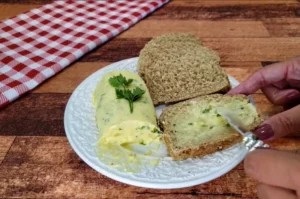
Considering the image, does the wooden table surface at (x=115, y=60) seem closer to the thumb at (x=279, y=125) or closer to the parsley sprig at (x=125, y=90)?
the thumb at (x=279, y=125)

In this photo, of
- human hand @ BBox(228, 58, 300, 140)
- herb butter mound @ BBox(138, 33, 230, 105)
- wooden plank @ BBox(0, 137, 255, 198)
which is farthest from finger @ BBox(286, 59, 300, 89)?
wooden plank @ BBox(0, 137, 255, 198)

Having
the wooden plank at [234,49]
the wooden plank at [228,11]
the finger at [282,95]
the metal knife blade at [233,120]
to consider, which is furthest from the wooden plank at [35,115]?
the wooden plank at [228,11]

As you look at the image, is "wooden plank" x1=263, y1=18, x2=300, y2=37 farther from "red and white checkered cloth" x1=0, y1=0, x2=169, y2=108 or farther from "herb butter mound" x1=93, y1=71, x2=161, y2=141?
"herb butter mound" x1=93, y1=71, x2=161, y2=141

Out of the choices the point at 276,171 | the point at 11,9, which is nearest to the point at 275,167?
the point at 276,171

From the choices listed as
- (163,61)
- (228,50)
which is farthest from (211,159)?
(228,50)

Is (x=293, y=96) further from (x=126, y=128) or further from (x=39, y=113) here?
(x=39, y=113)
